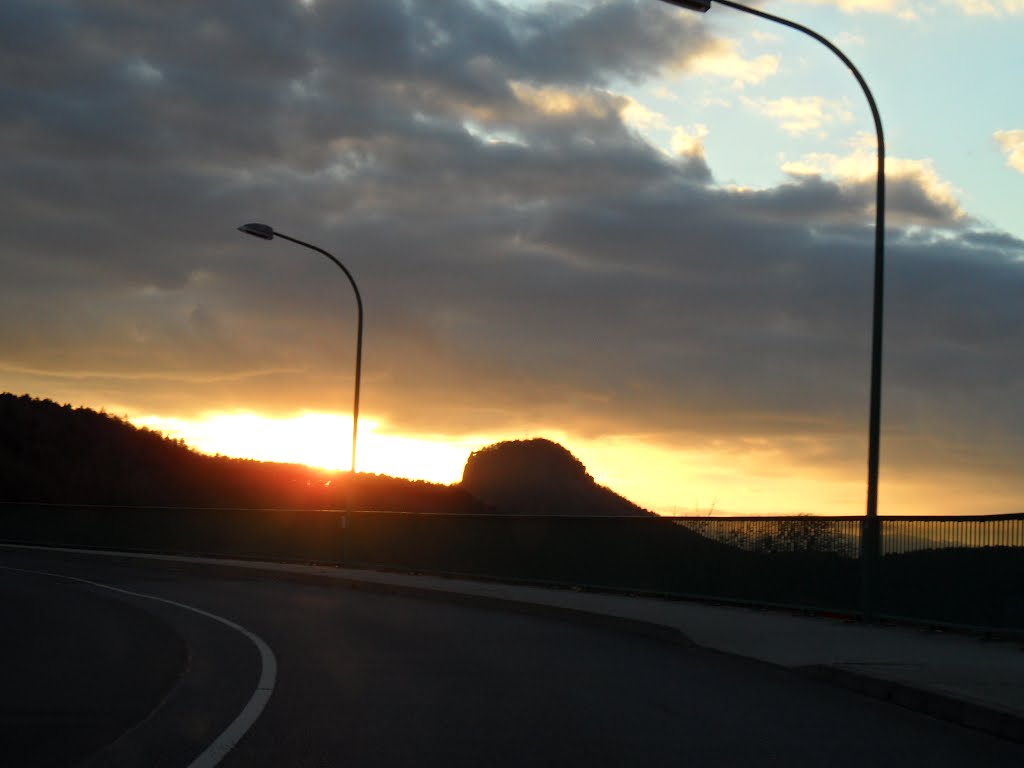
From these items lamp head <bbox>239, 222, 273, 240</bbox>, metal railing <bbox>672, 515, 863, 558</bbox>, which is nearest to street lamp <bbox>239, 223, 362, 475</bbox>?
lamp head <bbox>239, 222, 273, 240</bbox>

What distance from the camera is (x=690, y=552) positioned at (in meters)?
22.7

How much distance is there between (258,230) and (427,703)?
2295 cm

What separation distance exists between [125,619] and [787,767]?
1348 cm

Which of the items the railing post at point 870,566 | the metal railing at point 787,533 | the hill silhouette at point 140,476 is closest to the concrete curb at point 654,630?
the railing post at point 870,566

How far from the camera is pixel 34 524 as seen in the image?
Answer: 5184 cm

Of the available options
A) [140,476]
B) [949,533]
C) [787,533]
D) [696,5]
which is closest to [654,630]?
[787,533]

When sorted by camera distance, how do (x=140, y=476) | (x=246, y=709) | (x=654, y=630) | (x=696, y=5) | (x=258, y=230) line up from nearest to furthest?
(x=246, y=709)
(x=696, y=5)
(x=654, y=630)
(x=258, y=230)
(x=140, y=476)

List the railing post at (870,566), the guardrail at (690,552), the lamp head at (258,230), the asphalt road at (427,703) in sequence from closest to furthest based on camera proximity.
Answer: the asphalt road at (427,703) < the guardrail at (690,552) < the railing post at (870,566) < the lamp head at (258,230)

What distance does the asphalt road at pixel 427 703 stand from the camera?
8.34m

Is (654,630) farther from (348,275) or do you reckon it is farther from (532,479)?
(532,479)

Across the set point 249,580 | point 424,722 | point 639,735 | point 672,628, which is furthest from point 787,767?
point 249,580

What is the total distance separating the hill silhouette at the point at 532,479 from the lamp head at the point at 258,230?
253 ft

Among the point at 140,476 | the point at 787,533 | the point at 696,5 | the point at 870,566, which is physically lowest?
the point at 870,566

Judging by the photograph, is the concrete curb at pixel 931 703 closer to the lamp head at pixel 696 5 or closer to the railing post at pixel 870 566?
the railing post at pixel 870 566
